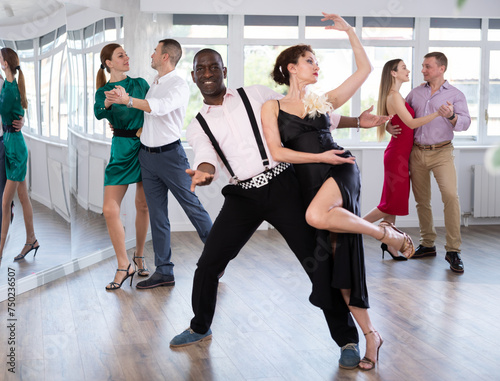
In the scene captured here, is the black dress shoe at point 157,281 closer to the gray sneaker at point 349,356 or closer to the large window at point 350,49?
the gray sneaker at point 349,356

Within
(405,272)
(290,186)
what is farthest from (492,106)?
(290,186)

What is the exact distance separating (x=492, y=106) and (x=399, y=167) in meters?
2.66

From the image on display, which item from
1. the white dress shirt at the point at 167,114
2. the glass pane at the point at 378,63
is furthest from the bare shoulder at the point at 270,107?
the glass pane at the point at 378,63

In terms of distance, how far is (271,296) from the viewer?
4.39m

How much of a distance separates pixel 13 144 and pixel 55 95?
0.62m

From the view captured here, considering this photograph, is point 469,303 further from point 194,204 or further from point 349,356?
point 194,204

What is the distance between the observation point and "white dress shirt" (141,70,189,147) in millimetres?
4433

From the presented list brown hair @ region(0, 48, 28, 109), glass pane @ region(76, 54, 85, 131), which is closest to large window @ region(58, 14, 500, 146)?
glass pane @ region(76, 54, 85, 131)

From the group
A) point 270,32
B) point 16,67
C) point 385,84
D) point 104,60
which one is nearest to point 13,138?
point 16,67

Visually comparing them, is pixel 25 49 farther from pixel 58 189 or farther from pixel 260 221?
pixel 260 221

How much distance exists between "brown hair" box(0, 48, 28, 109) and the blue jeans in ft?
2.85

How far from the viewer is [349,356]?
303cm

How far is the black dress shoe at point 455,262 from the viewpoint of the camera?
199 inches

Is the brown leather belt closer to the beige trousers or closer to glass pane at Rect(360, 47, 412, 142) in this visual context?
the beige trousers
